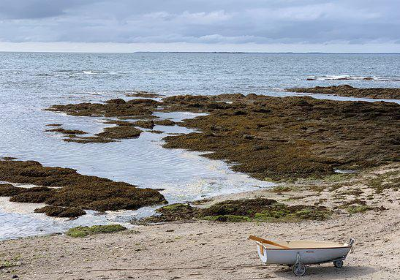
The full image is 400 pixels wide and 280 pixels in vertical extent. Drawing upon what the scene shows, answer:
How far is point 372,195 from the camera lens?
22.9m

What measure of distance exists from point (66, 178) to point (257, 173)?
9666mm

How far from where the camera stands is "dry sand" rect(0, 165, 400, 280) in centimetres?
1431

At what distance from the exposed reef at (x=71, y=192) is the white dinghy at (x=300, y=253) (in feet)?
30.2

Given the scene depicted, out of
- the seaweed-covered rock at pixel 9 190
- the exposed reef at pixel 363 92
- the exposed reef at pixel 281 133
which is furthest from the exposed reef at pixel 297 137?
the exposed reef at pixel 363 92

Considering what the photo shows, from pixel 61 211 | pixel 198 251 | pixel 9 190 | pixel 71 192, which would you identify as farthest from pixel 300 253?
pixel 9 190

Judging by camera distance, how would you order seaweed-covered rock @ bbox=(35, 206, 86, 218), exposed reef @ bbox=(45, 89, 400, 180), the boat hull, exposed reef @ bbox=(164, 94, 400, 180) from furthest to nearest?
exposed reef @ bbox=(45, 89, 400, 180) < exposed reef @ bbox=(164, 94, 400, 180) < seaweed-covered rock @ bbox=(35, 206, 86, 218) < the boat hull

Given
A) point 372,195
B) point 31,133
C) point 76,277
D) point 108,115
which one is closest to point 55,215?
point 76,277

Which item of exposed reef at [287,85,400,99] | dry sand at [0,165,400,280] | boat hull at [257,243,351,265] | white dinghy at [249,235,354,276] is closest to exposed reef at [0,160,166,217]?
dry sand at [0,165,400,280]

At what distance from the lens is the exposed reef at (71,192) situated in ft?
72.4

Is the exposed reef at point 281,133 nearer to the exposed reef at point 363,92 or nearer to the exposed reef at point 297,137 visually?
the exposed reef at point 297,137

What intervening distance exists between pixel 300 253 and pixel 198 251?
3.60m

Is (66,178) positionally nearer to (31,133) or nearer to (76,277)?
(76,277)

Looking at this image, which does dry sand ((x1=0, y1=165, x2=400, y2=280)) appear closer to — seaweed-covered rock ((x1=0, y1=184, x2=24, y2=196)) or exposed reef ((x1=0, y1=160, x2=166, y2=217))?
exposed reef ((x1=0, y1=160, x2=166, y2=217))

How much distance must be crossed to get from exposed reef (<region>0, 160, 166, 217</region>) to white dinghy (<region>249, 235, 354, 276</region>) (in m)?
9.20
